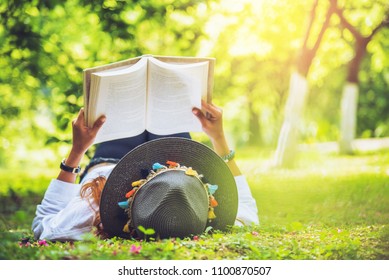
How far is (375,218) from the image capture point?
Answer: 5.19 meters

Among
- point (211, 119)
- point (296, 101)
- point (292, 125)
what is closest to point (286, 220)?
point (211, 119)

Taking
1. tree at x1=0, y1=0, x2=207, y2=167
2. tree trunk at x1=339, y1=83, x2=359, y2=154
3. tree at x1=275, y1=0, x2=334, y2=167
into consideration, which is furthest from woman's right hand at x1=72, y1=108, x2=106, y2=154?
tree trunk at x1=339, y1=83, x2=359, y2=154

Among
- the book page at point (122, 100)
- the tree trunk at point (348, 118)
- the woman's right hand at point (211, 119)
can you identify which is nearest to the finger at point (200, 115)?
the woman's right hand at point (211, 119)

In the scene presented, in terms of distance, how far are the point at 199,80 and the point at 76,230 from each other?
1.05 metres

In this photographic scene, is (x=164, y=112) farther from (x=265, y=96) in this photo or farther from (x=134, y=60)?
(x=265, y=96)

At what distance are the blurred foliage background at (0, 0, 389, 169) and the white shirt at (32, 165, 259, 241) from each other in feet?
4.96

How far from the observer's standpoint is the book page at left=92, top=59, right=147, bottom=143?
10.1 ft

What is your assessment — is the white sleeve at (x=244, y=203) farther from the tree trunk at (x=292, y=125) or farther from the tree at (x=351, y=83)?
the tree at (x=351, y=83)

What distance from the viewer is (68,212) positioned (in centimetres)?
316

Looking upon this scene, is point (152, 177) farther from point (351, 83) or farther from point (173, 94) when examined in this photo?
point (351, 83)

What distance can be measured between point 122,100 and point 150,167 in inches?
17.0

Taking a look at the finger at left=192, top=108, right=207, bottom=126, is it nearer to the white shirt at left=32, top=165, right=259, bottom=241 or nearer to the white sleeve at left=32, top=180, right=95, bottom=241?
the white shirt at left=32, top=165, right=259, bottom=241

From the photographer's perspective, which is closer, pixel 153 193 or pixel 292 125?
pixel 153 193

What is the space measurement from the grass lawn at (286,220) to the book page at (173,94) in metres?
0.66
